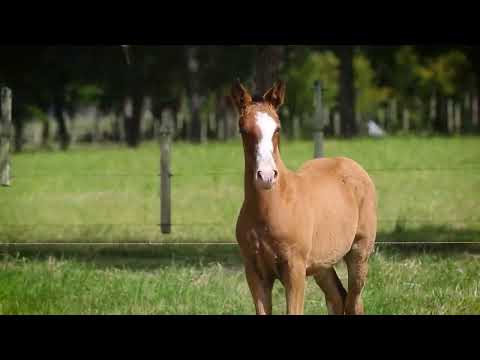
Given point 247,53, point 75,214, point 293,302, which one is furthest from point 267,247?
point 247,53

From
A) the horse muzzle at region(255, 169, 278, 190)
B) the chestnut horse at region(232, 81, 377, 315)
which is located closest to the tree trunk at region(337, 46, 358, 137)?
the chestnut horse at region(232, 81, 377, 315)

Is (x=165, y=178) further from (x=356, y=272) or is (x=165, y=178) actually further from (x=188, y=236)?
(x=356, y=272)

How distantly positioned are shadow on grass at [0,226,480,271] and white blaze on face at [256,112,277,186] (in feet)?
15.1

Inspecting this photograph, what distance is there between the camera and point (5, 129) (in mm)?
13055

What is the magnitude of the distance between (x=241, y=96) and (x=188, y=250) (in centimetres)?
601

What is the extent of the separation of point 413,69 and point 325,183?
38068 millimetres

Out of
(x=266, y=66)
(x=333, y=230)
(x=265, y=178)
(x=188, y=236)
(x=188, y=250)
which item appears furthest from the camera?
(x=188, y=236)

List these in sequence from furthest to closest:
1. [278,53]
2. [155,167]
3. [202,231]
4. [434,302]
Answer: [155,167]
[202,231]
[278,53]
[434,302]

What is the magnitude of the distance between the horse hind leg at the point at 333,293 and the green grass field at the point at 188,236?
3.02 feet

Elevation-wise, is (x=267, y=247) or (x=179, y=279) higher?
(x=267, y=247)

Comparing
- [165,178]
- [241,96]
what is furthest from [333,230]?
[165,178]

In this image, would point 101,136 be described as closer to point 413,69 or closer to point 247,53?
point 247,53

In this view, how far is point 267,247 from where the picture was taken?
588 centimetres

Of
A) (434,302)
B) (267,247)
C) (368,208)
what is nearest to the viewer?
(267,247)
